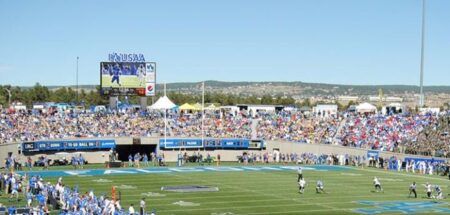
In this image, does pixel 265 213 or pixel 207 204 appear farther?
pixel 207 204

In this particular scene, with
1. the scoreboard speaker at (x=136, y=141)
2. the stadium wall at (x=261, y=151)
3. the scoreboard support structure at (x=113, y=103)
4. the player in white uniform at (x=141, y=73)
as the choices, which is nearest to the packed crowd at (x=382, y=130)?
the stadium wall at (x=261, y=151)

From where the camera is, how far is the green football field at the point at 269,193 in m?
29.2

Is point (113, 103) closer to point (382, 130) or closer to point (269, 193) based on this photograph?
point (382, 130)

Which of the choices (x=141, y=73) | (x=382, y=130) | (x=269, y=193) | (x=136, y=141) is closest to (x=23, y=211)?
(x=269, y=193)

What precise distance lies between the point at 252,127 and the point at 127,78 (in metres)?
12.6

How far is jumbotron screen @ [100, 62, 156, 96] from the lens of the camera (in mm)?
59781

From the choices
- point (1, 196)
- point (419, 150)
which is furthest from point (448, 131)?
point (1, 196)

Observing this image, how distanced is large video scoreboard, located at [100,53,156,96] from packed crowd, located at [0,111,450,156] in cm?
283

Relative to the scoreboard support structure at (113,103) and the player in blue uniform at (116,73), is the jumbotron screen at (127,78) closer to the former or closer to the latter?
the player in blue uniform at (116,73)

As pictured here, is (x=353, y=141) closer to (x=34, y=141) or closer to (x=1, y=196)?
(x=34, y=141)

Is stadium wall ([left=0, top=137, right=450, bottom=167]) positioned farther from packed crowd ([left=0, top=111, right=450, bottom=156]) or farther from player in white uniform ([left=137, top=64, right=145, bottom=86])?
player in white uniform ([left=137, top=64, right=145, bottom=86])

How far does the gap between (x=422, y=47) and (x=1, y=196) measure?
135ft

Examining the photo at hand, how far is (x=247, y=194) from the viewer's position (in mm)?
33688

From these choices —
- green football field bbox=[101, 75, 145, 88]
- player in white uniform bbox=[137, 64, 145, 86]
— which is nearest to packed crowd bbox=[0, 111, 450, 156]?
green football field bbox=[101, 75, 145, 88]
